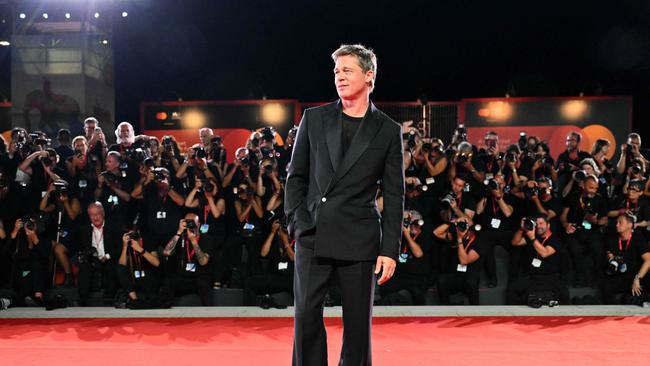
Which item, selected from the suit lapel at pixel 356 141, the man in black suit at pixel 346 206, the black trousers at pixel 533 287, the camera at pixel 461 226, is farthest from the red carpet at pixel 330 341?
the suit lapel at pixel 356 141

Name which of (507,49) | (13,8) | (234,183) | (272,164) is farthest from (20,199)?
(507,49)

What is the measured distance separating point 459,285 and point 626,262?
1865 mm

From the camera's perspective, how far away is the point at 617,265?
679 centimetres

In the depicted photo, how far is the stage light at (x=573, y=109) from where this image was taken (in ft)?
44.4

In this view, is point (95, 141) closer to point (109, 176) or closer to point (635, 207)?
point (109, 176)

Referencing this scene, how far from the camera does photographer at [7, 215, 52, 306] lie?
6.78 metres

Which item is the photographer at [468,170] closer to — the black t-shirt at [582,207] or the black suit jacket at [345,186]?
the black t-shirt at [582,207]

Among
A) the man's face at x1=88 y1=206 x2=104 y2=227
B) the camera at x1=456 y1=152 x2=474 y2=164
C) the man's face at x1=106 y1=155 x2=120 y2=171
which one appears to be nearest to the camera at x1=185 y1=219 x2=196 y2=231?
the man's face at x1=88 y1=206 x2=104 y2=227

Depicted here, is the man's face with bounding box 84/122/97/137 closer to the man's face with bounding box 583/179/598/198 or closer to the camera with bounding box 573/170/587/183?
the camera with bounding box 573/170/587/183

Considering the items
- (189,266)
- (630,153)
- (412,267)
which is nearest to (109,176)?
(189,266)

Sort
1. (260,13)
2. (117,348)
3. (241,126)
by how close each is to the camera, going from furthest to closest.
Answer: (260,13), (241,126), (117,348)

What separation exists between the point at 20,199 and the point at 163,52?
13.1 meters

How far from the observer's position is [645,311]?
6176mm

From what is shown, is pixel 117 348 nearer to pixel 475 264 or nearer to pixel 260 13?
pixel 475 264
